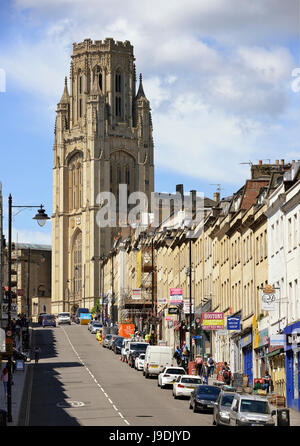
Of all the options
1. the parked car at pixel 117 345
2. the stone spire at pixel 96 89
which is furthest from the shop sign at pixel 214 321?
the stone spire at pixel 96 89

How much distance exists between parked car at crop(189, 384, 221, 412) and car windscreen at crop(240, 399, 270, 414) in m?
6.67

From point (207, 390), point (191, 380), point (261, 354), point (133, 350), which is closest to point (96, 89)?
point (133, 350)

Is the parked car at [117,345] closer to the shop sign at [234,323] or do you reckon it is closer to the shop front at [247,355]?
the shop front at [247,355]

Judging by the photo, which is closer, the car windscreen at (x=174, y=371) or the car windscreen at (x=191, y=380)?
the car windscreen at (x=191, y=380)

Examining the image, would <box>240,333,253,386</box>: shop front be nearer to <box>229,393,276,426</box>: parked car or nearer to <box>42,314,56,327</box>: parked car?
<box>229,393,276,426</box>: parked car

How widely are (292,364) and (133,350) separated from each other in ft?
91.0

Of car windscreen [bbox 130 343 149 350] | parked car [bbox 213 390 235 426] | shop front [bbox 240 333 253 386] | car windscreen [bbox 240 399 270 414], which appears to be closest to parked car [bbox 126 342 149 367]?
car windscreen [bbox 130 343 149 350]

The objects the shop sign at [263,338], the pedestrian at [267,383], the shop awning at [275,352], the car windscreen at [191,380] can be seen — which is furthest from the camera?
the shop sign at [263,338]

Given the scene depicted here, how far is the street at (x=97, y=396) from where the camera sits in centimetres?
4025

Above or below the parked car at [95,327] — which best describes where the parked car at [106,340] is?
below

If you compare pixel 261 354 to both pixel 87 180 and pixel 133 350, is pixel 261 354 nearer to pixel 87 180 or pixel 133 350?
pixel 133 350

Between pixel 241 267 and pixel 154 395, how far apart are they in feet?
47.3

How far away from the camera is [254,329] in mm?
58625

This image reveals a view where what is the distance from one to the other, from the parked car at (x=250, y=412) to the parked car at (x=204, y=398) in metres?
6.49
